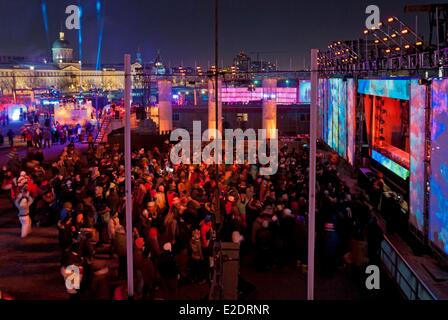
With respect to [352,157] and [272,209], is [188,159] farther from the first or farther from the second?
[272,209]

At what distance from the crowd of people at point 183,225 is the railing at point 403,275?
29 cm

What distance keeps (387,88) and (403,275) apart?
6131 millimetres

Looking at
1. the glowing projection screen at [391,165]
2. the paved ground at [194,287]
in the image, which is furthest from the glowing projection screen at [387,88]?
the paved ground at [194,287]

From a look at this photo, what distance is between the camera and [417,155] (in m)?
9.13

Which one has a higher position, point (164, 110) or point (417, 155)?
point (164, 110)

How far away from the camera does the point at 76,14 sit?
7.57 metres

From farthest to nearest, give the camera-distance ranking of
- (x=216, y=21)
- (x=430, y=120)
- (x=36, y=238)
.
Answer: (x=36, y=238), (x=430, y=120), (x=216, y=21)

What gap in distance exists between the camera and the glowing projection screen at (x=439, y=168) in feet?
25.5

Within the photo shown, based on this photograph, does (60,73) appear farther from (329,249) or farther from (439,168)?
(439,168)

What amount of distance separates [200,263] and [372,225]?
266 centimetres

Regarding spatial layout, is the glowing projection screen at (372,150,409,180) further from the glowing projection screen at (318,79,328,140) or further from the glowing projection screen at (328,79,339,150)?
the glowing projection screen at (318,79,328,140)

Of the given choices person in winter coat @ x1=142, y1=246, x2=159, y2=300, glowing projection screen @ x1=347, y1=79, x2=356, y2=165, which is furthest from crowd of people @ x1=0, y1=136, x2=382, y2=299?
glowing projection screen @ x1=347, y1=79, x2=356, y2=165

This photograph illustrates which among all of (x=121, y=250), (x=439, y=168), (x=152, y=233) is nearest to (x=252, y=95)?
(x=439, y=168)

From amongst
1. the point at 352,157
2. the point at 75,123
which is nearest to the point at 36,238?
the point at 352,157
